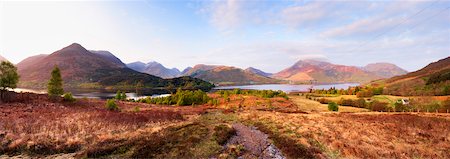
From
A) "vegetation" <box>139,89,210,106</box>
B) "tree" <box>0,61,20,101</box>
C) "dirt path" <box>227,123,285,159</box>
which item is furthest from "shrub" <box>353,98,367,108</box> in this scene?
"tree" <box>0,61,20,101</box>

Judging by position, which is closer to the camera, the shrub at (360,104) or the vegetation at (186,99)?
the shrub at (360,104)

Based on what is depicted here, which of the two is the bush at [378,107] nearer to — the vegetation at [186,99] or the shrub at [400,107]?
the shrub at [400,107]

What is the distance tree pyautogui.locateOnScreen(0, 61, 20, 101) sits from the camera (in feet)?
143

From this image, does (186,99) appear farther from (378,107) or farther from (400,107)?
(400,107)

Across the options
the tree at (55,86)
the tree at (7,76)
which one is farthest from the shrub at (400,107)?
the tree at (7,76)

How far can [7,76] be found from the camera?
44.1m

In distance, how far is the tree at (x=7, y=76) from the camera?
1713 inches

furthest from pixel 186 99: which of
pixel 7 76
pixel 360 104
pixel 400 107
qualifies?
pixel 400 107

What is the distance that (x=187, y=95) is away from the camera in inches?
3664

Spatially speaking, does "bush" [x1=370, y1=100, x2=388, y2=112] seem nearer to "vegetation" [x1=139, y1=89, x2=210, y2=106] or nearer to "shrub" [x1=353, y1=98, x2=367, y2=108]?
"shrub" [x1=353, y1=98, x2=367, y2=108]

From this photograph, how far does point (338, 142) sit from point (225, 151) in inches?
435

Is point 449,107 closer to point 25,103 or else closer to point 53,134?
point 53,134

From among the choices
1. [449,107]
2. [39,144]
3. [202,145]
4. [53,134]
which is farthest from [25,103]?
[449,107]

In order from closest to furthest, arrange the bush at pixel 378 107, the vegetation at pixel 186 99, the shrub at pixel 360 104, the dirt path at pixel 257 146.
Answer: the dirt path at pixel 257 146, the bush at pixel 378 107, the shrub at pixel 360 104, the vegetation at pixel 186 99
